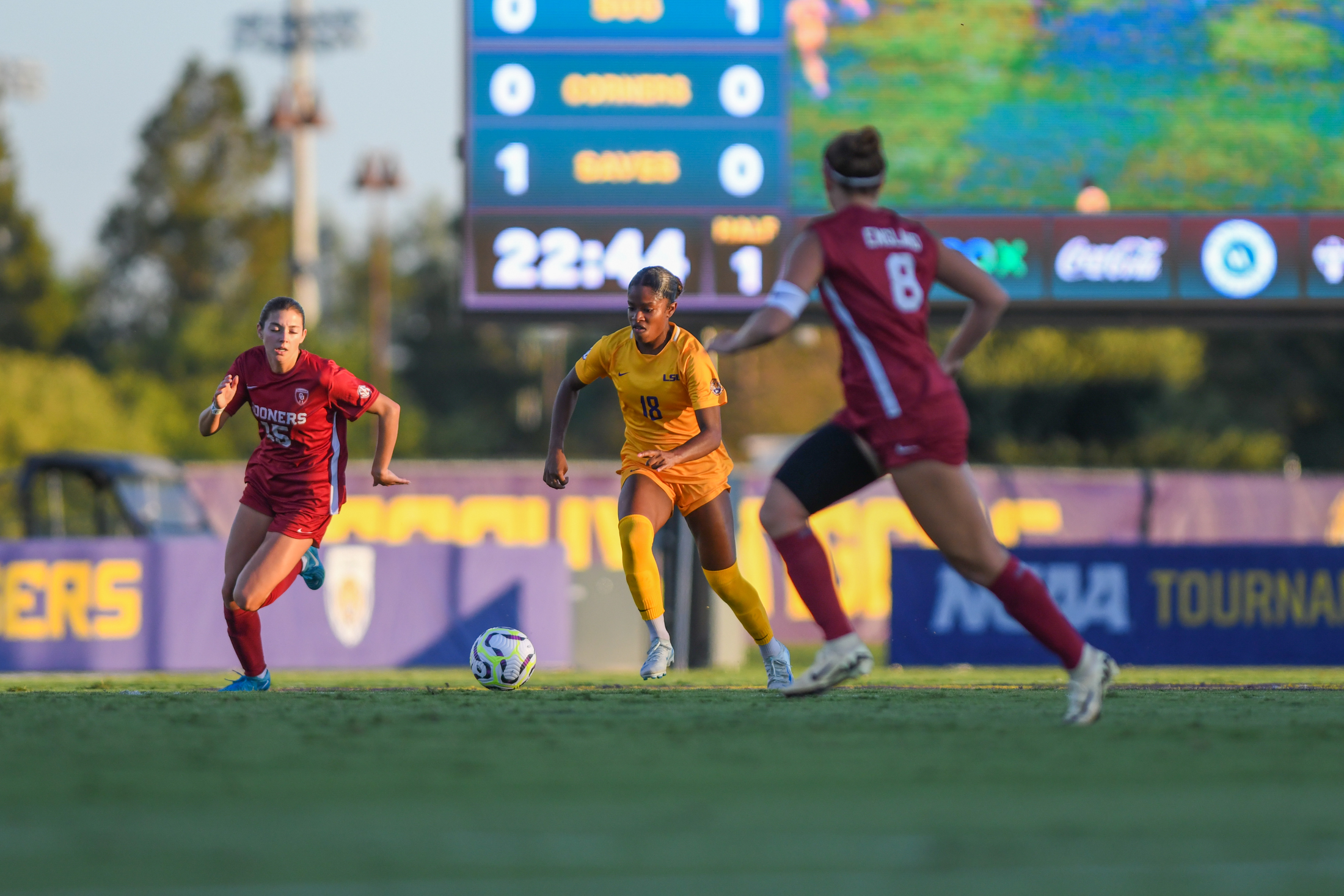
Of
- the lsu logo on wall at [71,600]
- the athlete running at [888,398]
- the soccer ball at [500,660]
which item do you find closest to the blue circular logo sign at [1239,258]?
the soccer ball at [500,660]

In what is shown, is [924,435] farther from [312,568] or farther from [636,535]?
[312,568]

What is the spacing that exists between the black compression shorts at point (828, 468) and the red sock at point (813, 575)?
0.18m

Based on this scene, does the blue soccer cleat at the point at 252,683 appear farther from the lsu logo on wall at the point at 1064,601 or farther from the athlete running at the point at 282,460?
the lsu logo on wall at the point at 1064,601

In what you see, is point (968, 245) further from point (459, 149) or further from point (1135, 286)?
point (459, 149)

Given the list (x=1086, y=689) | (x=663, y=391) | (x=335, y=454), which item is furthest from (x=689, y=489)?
(x=1086, y=689)

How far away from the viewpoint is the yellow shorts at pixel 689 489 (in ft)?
28.4

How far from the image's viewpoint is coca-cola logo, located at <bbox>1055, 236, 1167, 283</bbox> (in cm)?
1362

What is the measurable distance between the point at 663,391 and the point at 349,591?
8622mm

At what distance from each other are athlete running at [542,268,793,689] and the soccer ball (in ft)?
2.20

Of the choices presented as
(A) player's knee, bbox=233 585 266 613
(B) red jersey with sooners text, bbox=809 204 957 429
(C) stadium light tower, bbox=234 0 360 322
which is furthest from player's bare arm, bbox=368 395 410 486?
(C) stadium light tower, bbox=234 0 360 322

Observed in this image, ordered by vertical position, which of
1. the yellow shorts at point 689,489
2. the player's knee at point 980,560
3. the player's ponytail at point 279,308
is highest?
the player's ponytail at point 279,308

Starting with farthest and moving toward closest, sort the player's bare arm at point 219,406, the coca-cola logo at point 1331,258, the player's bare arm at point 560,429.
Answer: the coca-cola logo at point 1331,258 < the player's bare arm at point 560,429 < the player's bare arm at point 219,406

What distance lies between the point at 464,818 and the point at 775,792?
2.78ft

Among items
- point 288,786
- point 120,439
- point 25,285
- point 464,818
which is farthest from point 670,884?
point 25,285
